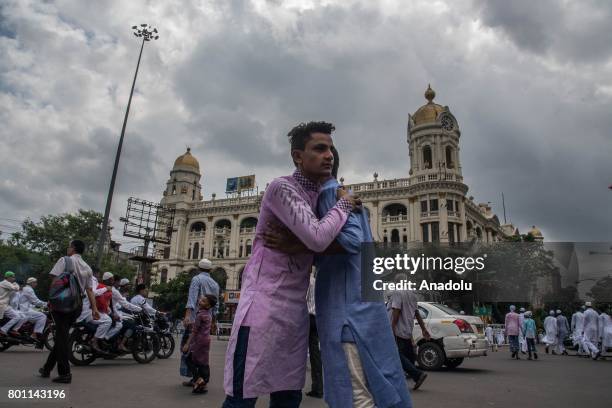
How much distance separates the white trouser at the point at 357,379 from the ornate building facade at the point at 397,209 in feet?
103

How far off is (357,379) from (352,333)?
6.9 inches

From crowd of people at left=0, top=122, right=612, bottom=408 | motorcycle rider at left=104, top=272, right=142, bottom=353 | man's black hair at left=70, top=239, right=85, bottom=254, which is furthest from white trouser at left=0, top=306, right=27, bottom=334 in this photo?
crowd of people at left=0, top=122, right=612, bottom=408

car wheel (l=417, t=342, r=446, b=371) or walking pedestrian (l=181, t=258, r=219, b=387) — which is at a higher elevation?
walking pedestrian (l=181, t=258, r=219, b=387)

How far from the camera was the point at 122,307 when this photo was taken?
8578 mm

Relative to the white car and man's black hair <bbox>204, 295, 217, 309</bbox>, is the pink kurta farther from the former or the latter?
the white car

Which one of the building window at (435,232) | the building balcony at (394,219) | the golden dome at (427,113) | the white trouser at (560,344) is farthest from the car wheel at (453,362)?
the golden dome at (427,113)

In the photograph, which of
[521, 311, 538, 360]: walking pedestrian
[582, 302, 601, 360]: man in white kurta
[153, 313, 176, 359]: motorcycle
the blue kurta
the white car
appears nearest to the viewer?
the blue kurta

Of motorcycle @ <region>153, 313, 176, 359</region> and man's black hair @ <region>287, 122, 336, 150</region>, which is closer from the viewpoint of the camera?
man's black hair @ <region>287, 122, 336, 150</region>

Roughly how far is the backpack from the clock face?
142 ft

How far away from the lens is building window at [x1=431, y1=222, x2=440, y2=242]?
40419 millimetres

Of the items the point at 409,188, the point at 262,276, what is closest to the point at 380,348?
the point at 262,276

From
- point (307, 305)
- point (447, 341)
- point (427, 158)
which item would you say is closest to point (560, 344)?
point (447, 341)

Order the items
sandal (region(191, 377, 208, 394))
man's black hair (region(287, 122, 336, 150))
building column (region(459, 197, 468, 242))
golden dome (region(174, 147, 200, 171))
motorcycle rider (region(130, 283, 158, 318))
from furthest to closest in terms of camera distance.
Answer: golden dome (region(174, 147, 200, 171)) → building column (region(459, 197, 468, 242)) → motorcycle rider (region(130, 283, 158, 318)) → sandal (region(191, 377, 208, 394)) → man's black hair (region(287, 122, 336, 150))

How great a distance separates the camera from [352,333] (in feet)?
5.49
